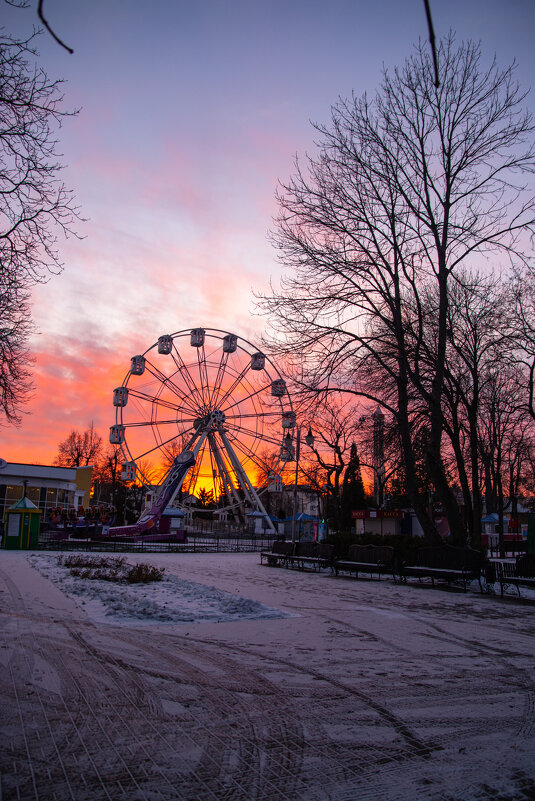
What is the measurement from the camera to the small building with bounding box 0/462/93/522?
43.6 m

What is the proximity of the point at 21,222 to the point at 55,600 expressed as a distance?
6098 millimetres

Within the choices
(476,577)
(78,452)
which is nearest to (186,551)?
(476,577)

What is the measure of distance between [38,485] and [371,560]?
35.6 m

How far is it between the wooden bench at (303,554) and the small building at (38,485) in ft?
83.7

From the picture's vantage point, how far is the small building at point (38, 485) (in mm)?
43625

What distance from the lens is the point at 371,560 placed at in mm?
16766

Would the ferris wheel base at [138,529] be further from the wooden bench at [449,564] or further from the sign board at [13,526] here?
the wooden bench at [449,564]

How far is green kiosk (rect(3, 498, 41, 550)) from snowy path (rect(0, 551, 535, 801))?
17.5 m

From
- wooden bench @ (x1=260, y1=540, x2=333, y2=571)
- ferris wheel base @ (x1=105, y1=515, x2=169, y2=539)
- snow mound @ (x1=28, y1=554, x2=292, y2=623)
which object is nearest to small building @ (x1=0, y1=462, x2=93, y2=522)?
ferris wheel base @ (x1=105, y1=515, x2=169, y2=539)

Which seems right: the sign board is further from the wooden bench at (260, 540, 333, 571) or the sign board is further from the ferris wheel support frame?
the ferris wheel support frame

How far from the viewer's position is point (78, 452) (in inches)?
2862

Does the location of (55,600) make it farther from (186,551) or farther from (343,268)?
(186,551)

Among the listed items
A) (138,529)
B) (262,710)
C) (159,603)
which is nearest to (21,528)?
(138,529)

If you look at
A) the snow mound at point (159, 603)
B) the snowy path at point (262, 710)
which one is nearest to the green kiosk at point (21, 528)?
the snow mound at point (159, 603)
